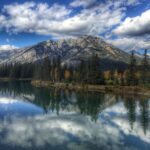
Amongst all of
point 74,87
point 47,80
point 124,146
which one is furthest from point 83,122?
point 47,80

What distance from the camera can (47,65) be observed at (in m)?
193

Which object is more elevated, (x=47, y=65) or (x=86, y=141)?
(x=47, y=65)

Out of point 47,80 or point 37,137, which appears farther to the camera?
point 47,80

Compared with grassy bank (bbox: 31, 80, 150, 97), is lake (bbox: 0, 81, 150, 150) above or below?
below

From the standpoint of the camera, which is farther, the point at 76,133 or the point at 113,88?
the point at 113,88

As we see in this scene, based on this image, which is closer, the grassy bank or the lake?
the lake

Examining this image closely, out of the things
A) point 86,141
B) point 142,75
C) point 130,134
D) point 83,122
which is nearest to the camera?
point 86,141

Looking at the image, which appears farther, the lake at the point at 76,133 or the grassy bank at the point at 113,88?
the grassy bank at the point at 113,88

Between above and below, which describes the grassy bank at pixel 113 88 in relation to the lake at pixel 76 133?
above

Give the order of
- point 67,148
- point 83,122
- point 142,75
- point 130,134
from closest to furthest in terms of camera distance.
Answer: point 67,148 → point 130,134 → point 83,122 → point 142,75

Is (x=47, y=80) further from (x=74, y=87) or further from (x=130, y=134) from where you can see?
(x=130, y=134)

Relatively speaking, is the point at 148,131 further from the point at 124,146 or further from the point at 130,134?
the point at 124,146

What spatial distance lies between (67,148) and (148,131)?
607 inches

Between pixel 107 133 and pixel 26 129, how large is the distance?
12.3 metres
